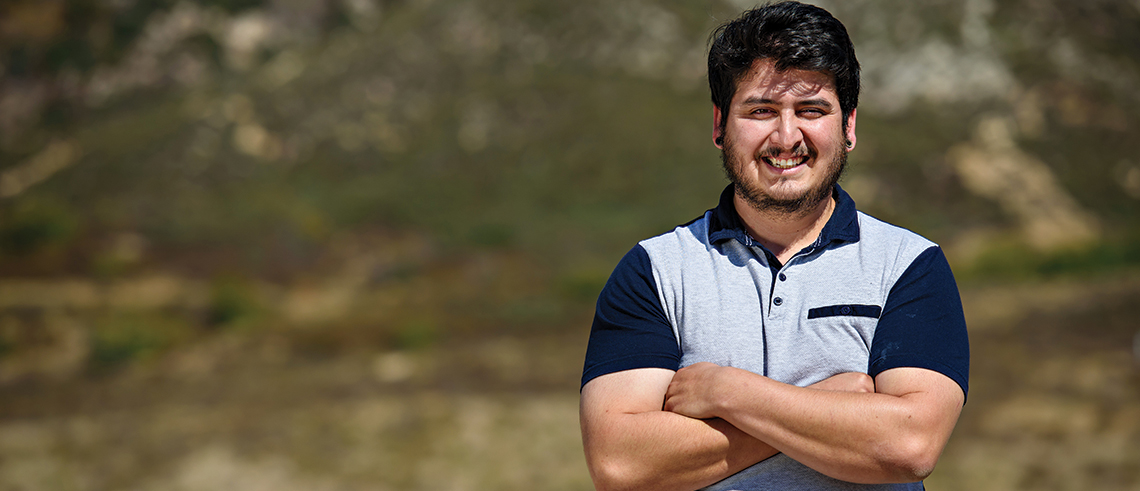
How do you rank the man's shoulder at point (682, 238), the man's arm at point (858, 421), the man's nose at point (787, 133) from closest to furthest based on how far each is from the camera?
the man's arm at point (858, 421), the man's nose at point (787, 133), the man's shoulder at point (682, 238)

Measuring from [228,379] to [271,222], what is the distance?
15.2 ft

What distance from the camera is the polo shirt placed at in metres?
2.05

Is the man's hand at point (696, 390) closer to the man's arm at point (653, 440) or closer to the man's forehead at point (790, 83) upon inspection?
the man's arm at point (653, 440)

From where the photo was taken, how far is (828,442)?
2.00 meters

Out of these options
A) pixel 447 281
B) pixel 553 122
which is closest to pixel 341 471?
pixel 447 281

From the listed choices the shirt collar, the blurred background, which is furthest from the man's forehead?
the blurred background

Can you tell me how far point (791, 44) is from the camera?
209 centimetres

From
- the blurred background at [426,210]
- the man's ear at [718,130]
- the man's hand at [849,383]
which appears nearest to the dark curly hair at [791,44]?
the man's ear at [718,130]

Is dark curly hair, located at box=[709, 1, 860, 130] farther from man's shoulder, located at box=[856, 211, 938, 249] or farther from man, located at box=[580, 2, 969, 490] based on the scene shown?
man's shoulder, located at box=[856, 211, 938, 249]

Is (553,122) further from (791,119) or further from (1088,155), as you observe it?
(791,119)

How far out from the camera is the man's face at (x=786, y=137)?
2.12 metres

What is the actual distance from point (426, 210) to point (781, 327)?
17.5 meters

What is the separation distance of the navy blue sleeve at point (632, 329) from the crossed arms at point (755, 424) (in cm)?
3

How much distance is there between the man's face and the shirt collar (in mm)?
69
